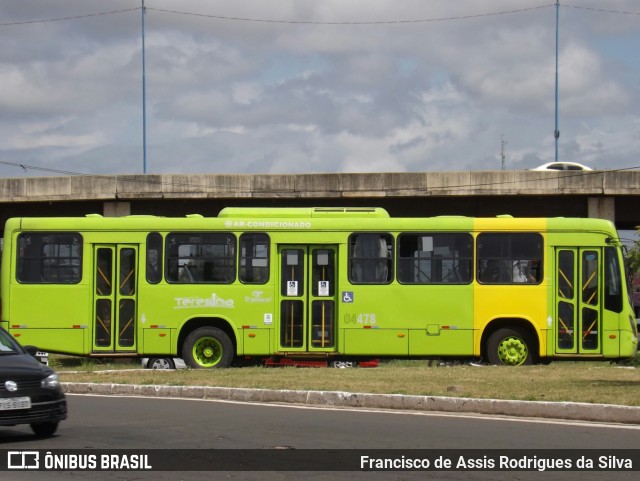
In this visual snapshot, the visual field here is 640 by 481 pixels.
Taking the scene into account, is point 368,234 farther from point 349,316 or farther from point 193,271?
point 193,271

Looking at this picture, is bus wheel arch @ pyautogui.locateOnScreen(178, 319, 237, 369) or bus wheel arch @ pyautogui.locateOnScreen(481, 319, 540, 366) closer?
bus wheel arch @ pyautogui.locateOnScreen(481, 319, 540, 366)

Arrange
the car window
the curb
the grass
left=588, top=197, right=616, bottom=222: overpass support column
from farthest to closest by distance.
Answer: left=588, top=197, right=616, bottom=222: overpass support column < the grass < the curb < the car window

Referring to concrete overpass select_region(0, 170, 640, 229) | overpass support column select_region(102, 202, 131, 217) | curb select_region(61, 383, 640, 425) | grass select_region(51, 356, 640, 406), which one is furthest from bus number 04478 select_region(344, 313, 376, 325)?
overpass support column select_region(102, 202, 131, 217)

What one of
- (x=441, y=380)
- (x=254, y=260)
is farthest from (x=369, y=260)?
(x=441, y=380)

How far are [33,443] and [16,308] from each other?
12.4 metres

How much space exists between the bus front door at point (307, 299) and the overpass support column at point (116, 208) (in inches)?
815

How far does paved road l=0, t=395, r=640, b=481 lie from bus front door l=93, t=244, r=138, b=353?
26.2 ft

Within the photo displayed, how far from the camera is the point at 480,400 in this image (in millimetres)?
15312

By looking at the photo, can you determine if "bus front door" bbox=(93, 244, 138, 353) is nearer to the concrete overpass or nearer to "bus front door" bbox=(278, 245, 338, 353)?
"bus front door" bbox=(278, 245, 338, 353)

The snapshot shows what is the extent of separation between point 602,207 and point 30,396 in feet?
107

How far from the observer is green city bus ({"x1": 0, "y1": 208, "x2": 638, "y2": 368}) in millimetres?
23453

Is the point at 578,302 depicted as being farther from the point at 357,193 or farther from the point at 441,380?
the point at 357,193

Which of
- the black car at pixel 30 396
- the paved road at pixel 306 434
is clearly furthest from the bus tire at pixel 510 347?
the black car at pixel 30 396

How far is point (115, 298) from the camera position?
24141 mm
